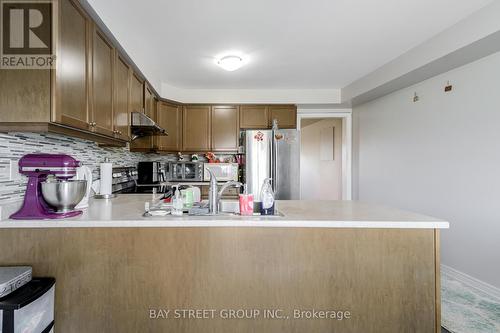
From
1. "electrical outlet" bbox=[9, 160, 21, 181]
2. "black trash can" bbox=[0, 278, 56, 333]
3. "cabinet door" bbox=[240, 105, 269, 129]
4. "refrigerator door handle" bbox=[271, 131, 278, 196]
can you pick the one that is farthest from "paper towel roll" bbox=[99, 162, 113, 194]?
"cabinet door" bbox=[240, 105, 269, 129]

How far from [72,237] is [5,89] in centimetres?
79

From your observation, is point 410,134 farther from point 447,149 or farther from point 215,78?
point 215,78

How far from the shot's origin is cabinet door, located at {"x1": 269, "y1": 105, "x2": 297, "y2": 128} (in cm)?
379

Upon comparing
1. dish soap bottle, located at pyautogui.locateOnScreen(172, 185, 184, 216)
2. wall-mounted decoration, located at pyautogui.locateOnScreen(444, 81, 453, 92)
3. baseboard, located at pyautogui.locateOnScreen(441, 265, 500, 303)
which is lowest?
baseboard, located at pyautogui.locateOnScreen(441, 265, 500, 303)

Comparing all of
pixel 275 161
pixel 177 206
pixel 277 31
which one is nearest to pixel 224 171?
pixel 275 161

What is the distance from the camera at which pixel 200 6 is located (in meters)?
1.82

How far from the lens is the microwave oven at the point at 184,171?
3.59 metres

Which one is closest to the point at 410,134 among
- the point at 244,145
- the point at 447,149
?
the point at 447,149

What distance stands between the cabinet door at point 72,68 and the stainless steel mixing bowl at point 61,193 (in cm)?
32

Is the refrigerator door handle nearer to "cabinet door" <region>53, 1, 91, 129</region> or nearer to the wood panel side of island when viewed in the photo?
the wood panel side of island

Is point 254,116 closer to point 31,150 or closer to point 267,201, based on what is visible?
point 267,201

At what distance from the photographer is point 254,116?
379cm

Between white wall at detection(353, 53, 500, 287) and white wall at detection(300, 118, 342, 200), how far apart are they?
58.1 inches

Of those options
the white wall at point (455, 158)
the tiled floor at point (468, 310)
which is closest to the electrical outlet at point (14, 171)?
the tiled floor at point (468, 310)
